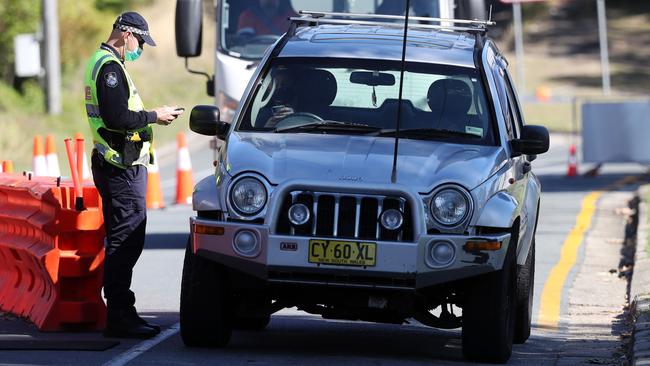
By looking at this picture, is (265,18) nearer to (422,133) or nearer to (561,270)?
(561,270)

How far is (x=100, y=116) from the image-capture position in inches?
370

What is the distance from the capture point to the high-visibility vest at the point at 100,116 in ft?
30.6

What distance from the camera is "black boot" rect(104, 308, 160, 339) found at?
920cm

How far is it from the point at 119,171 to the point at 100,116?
13.9 inches

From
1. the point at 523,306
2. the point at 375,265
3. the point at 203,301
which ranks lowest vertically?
the point at 523,306

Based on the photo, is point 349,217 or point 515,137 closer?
point 349,217

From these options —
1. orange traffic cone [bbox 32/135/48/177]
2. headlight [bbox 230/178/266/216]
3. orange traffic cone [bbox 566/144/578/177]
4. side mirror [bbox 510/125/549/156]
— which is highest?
side mirror [bbox 510/125/549/156]

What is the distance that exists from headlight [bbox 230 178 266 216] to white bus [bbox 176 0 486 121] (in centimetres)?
608

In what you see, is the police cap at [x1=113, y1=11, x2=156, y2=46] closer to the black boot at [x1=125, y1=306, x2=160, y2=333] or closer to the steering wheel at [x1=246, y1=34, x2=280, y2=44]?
the black boot at [x1=125, y1=306, x2=160, y2=333]

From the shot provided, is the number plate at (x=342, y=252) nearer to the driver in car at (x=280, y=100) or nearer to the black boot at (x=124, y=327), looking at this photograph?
the driver in car at (x=280, y=100)

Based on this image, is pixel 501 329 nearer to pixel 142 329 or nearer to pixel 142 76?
pixel 142 329

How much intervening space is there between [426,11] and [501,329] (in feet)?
22.1

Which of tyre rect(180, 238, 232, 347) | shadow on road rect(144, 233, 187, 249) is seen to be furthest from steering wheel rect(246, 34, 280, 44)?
tyre rect(180, 238, 232, 347)

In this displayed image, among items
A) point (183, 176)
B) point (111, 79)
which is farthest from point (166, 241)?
point (111, 79)
